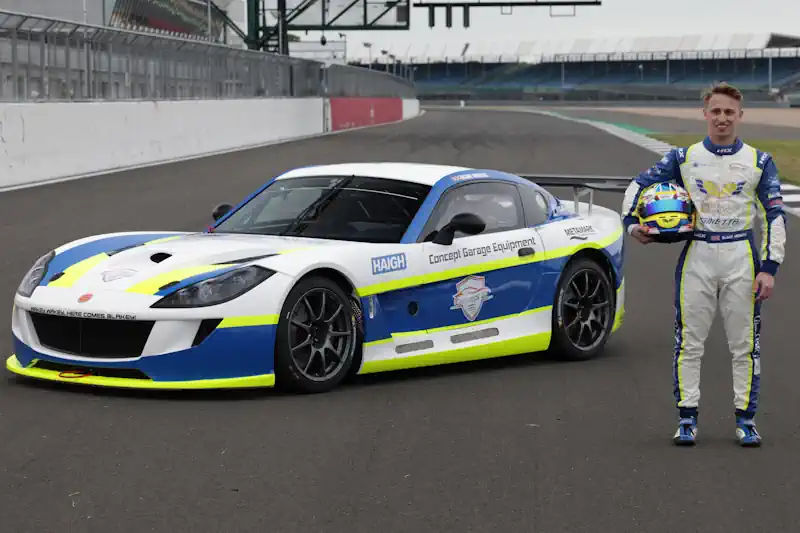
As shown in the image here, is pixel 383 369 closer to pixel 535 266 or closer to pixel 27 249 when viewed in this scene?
pixel 535 266

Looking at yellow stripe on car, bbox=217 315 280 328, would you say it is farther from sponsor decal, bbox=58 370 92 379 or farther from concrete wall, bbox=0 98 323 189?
concrete wall, bbox=0 98 323 189

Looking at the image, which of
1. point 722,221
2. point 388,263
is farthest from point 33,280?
point 722,221

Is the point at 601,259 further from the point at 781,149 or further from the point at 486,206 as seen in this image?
the point at 781,149

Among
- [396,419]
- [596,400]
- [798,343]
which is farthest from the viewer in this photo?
[798,343]

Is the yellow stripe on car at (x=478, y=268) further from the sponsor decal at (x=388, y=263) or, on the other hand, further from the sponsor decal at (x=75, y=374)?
the sponsor decal at (x=75, y=374)

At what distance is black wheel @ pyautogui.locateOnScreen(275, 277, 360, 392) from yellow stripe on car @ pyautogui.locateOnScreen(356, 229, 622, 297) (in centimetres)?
20

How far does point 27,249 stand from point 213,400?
24.3 ft

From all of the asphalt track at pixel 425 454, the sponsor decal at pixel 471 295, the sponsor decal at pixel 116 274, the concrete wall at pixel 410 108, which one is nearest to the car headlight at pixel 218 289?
the sponsor decal at pixel 116 274

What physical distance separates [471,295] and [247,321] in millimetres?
1602

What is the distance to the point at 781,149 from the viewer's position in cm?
4016

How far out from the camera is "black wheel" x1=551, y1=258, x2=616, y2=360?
8.98 m

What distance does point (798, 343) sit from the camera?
31.8ft

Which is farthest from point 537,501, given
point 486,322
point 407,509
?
point 486,322

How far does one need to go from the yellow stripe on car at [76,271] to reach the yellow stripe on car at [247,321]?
0.85 m
